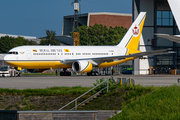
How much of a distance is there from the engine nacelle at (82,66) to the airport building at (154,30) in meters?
16.7

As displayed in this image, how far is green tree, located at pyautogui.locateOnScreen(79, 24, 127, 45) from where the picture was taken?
106 metres

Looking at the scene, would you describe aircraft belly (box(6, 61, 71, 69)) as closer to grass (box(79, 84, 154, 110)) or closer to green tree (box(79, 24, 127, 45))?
grass (box(79, 84, 154, 110))

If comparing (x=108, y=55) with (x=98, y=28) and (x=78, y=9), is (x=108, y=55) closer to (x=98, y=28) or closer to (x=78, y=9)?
(x=78, y=9)

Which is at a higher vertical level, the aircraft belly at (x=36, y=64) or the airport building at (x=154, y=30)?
the airport building at (x=154, y=30)

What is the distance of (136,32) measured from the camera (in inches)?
1788

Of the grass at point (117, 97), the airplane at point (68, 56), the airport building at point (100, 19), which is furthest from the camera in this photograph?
the airport building at point (100, 19)

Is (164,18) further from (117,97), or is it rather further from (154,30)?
(117,97)

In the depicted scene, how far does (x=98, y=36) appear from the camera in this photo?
108 m

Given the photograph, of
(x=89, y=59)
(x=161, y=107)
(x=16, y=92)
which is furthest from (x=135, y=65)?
(x=161, y=107)

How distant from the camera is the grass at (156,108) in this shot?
35.1 ft

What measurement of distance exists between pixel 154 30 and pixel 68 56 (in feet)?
69.5

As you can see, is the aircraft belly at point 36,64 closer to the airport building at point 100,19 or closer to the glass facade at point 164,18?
the glass facade at point 164,18

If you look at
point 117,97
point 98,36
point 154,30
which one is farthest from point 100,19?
point 117,97

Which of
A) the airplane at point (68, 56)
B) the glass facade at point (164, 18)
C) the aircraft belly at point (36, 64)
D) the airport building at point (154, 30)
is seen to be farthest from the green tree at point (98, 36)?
the aircraft belly at point (36, 64)
